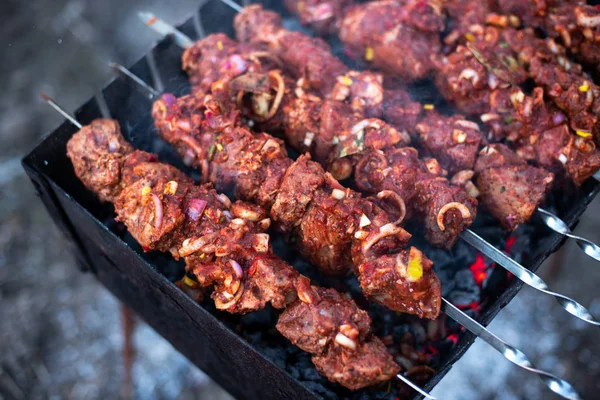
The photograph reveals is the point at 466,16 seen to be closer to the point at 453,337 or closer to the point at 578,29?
the point at 578,29

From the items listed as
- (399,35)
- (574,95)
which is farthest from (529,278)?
(399,35)

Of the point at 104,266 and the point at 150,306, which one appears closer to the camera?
the point at 150,306

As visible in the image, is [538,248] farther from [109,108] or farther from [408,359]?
[109,108]

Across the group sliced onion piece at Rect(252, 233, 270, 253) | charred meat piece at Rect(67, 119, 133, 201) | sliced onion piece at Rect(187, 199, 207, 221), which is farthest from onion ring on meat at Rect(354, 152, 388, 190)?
charred meat piece at Rect(67, 119, 133, 201)

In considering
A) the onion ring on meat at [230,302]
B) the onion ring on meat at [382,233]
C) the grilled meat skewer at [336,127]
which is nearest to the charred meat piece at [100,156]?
the grilled meat skewer at [336,127]

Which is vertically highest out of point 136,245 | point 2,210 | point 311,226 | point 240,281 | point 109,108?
point 109,108

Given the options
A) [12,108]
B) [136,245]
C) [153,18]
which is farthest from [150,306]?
[12,108]
